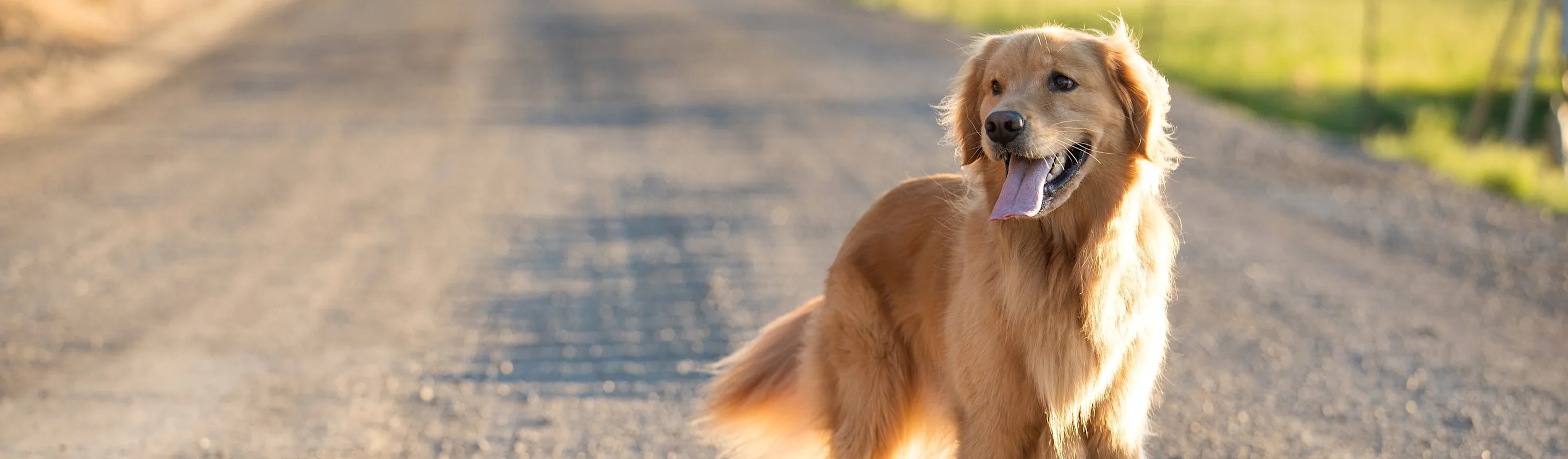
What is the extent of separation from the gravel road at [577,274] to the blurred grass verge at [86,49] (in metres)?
0.76

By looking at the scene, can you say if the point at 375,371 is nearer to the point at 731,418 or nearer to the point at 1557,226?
the point at 731,418

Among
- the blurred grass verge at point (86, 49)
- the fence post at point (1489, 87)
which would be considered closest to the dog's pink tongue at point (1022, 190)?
the fence post at point (1489, 87)

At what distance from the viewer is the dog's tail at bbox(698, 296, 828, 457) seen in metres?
3.79

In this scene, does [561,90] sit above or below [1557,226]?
above

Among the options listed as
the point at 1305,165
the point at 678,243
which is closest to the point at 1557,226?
the point at 1305,165

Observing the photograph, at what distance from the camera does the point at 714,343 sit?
5.95 m

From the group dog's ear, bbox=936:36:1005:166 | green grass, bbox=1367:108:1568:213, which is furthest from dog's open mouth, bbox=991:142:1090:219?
green grass, bbox=1367:108:1568:213

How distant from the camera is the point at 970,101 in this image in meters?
3.31

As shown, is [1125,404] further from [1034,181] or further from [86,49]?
[86,49]

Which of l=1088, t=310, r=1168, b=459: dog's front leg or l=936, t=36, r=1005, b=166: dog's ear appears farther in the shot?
l=936, t=36, r=1005, b=166: dog's ear

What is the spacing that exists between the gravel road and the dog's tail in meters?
0.62

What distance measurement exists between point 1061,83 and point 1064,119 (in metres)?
0.12

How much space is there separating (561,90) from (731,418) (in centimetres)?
1102

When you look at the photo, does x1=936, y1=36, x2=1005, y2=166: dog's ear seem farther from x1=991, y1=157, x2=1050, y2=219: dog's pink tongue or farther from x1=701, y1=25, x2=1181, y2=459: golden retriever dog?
x1=991, y1=157, x2=1050, y2=219: dog's pink tongue
